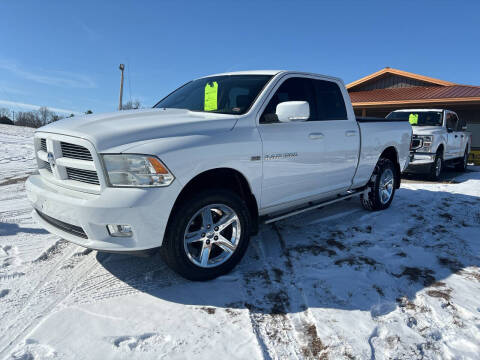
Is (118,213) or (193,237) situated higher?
(118,213)

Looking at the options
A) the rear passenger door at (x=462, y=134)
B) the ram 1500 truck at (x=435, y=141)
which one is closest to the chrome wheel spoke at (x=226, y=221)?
the ram 1500 truck at (x=435, y=141)

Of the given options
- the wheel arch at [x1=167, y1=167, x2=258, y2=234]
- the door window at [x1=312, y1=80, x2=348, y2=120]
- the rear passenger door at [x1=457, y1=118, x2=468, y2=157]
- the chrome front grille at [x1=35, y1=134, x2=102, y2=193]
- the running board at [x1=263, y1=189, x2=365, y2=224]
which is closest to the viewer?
the chrome front grille at [x1=35, y1=134, x2=102, y2=193]

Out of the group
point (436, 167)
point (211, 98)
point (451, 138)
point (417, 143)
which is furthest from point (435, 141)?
point (211, 98)

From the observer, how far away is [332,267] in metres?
3.13

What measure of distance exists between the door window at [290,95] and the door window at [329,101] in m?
0.11

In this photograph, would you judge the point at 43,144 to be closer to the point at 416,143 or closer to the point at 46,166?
the point at 46,166

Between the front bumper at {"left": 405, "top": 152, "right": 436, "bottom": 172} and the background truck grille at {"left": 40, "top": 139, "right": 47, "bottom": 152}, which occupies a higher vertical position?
the background truck grille at {"left": 40, "top": 139, "right": 47, "bottom": 152}

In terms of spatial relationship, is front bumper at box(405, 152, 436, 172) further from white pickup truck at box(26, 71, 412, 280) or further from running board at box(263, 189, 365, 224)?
→ white pickup truck at box(26, 71, 412, 280)

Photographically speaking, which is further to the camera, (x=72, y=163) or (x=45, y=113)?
(x=45, y=113)

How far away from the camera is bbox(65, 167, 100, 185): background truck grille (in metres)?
2.45

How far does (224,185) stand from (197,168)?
1.57ft

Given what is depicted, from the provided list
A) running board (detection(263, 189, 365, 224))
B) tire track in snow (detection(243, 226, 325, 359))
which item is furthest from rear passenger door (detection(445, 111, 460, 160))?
tire track in snow (detection(243, 226, 325, 359))

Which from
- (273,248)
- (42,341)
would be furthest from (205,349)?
(273,248)

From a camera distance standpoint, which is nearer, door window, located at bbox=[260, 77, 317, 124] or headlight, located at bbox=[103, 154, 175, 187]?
headlight, located at bbox=[103, 154, 175, 187]
